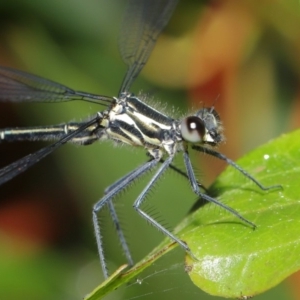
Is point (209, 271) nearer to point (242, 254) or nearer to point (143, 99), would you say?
point (242, 254)

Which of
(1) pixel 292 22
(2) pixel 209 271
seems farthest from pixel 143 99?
(2) pixel 209 271

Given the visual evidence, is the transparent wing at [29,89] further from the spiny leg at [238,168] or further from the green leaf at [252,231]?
the green leaf at [252,231]

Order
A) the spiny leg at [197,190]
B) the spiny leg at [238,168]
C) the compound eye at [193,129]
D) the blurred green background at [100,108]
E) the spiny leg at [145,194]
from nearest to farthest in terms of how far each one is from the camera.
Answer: the spiny leg at [197,190]
the spiny leg at [238,168]
the spiny leg at [145,194]
the compound eye at [193,129]
the blurred green background at [100,108]

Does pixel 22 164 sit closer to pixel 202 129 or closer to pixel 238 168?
pixel 202 129

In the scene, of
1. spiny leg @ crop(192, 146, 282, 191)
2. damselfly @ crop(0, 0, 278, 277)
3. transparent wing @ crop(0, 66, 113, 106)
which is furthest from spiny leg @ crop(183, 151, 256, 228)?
transparent wing @ crop(0, 66, 113, 106)

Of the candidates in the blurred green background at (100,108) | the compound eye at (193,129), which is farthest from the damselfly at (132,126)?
the blurred green background at (100,108)

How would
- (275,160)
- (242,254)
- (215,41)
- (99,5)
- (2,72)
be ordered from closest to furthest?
(242,254) → (275,160) → (2,72) → (215,41) → (99,5)

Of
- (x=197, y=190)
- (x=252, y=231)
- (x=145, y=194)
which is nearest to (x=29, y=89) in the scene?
(x=145, y=194)
